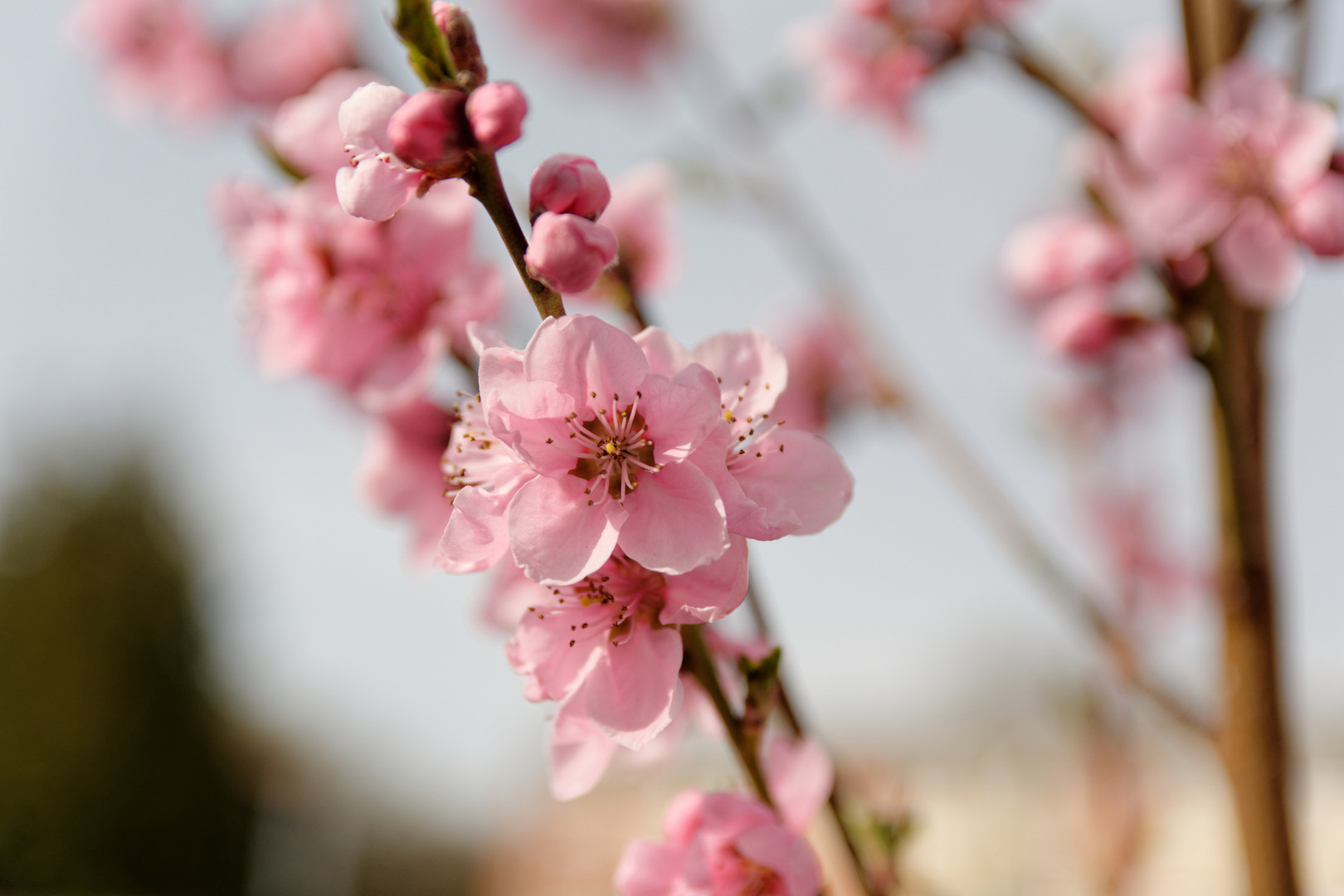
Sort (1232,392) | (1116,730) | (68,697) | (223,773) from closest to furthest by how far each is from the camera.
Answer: (1232,392) → (1116,730) → (68,697) → (223,773)

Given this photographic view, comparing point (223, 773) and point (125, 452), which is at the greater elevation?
point (125, 452)

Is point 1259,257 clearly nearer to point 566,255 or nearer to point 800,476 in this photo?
point 800,476

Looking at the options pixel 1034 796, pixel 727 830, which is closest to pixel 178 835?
pixel 1034 796

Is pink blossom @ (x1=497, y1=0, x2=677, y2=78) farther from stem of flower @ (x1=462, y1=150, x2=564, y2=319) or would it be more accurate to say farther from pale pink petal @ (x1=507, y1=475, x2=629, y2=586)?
pale pink petal @ (x1=507, y1=475, x2=629, y2=586)

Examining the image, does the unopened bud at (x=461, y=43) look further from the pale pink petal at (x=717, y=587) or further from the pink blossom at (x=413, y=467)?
the pink blossom at (x=413, y=467)

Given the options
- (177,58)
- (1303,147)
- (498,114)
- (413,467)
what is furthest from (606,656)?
(177,58)

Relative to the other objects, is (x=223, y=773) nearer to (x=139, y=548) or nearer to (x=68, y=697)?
(x=68, y=697)

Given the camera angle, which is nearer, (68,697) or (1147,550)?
(1147,550)
